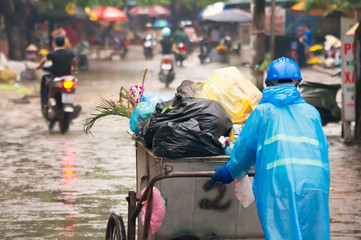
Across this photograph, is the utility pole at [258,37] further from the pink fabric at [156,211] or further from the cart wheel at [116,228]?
the pink fabric at [156,211]

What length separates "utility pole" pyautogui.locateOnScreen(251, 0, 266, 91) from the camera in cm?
1675

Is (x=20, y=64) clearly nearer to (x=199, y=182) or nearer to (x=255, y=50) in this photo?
(x=255, y=50)

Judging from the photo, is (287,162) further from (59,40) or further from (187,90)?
(59,40)

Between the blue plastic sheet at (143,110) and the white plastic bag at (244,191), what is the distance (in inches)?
38.9

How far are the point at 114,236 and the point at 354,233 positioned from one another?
2.40m

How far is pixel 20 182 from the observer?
31.3 ft

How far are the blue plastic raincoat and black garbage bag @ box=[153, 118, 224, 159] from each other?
0.52 metres

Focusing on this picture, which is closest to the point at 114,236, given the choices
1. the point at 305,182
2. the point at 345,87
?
the point at 305,182

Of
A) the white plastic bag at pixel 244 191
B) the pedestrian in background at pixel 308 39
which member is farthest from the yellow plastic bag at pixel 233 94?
the pedestrian in background at pixel 308 39

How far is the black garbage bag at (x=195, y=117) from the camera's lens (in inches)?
212

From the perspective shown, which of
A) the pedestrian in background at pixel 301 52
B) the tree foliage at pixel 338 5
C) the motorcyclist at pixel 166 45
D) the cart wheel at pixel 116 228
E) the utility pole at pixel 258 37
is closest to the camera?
the cart wheel at pixel 116 228

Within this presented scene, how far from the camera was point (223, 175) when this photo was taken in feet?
15.9

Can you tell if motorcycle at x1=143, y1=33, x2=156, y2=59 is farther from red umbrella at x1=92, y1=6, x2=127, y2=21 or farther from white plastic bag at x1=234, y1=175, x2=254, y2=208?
white plastic bag at x1=234, y1=175, x2=254, y2=208

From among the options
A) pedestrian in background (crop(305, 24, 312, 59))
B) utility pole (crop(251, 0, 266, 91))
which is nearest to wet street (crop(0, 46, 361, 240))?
utility pole (crop(251, 0, 266, 91))
